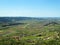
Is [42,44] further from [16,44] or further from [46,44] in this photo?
[16,44]

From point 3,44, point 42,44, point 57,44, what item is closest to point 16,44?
point 3,44

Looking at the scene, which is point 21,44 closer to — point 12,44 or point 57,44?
point 12,44

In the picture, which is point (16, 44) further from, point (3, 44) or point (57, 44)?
point (57, 44)

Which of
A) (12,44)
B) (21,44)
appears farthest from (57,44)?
(12,44)

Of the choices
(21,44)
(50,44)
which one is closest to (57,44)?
(50,44)

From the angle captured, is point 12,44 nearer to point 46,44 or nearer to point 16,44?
point 16,44

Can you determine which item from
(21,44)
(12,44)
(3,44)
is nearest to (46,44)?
(21,44)
